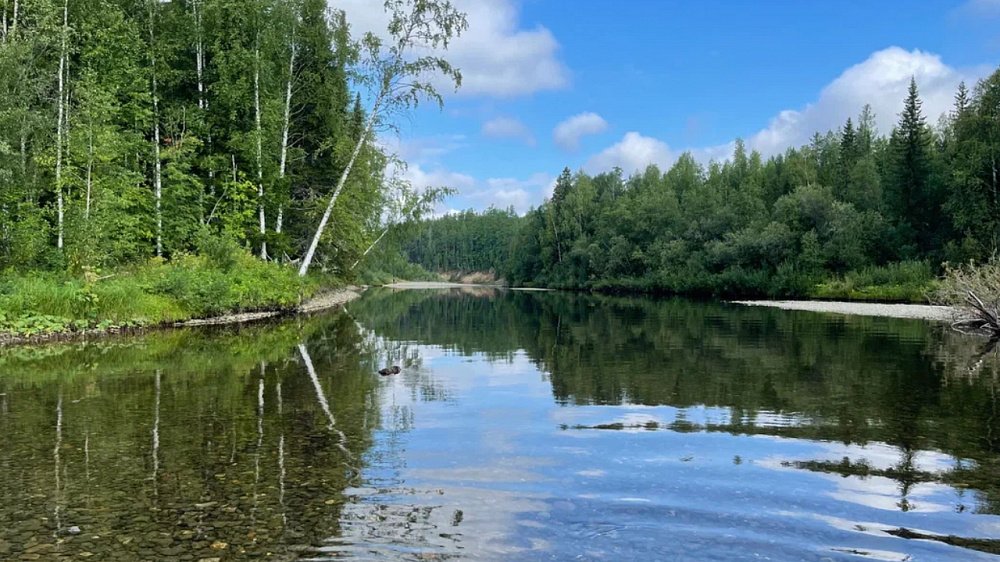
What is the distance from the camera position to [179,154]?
30.6 m

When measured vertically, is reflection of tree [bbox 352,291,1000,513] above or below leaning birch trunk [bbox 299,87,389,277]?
below

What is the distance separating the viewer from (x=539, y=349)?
68.0 feet

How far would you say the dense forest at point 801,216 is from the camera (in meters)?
50.0

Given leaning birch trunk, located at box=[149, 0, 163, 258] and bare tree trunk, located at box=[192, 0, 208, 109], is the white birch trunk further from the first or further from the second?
leaning birch trunk, located at box=[149, 0, 163, 258]

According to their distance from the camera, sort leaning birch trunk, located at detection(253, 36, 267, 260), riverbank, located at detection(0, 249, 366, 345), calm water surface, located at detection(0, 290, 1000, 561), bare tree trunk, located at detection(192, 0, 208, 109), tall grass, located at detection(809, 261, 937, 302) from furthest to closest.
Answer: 1. tall grass, located at detection(809, 261, 937, 302)
2. leaning birch trunk, located at detection(253, 36, 267, 260)
3. bare tree trunk, located at detection(192, 0, 208, 109)
4. riverbank, located at detection(0, 249, 366, 345)
5. calm water surface, located at detection(0, 290, 1000, 561)

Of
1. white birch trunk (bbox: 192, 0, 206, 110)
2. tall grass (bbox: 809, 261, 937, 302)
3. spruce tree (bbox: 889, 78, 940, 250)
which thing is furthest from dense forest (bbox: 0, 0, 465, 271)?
spruce tree (bbox: 889, 78, 940, 250)

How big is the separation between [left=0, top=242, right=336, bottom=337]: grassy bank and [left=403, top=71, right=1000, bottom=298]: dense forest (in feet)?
60.8

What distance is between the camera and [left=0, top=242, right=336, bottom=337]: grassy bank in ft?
66.1

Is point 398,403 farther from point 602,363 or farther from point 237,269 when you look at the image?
point 237,269

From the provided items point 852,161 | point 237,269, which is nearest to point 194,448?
point 237,269

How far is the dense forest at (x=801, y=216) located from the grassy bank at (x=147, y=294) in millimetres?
18531

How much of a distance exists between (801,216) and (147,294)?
5930 cm

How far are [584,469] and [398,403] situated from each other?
190 inches

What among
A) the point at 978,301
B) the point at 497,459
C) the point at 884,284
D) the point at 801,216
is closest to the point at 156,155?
the point at 497,459
